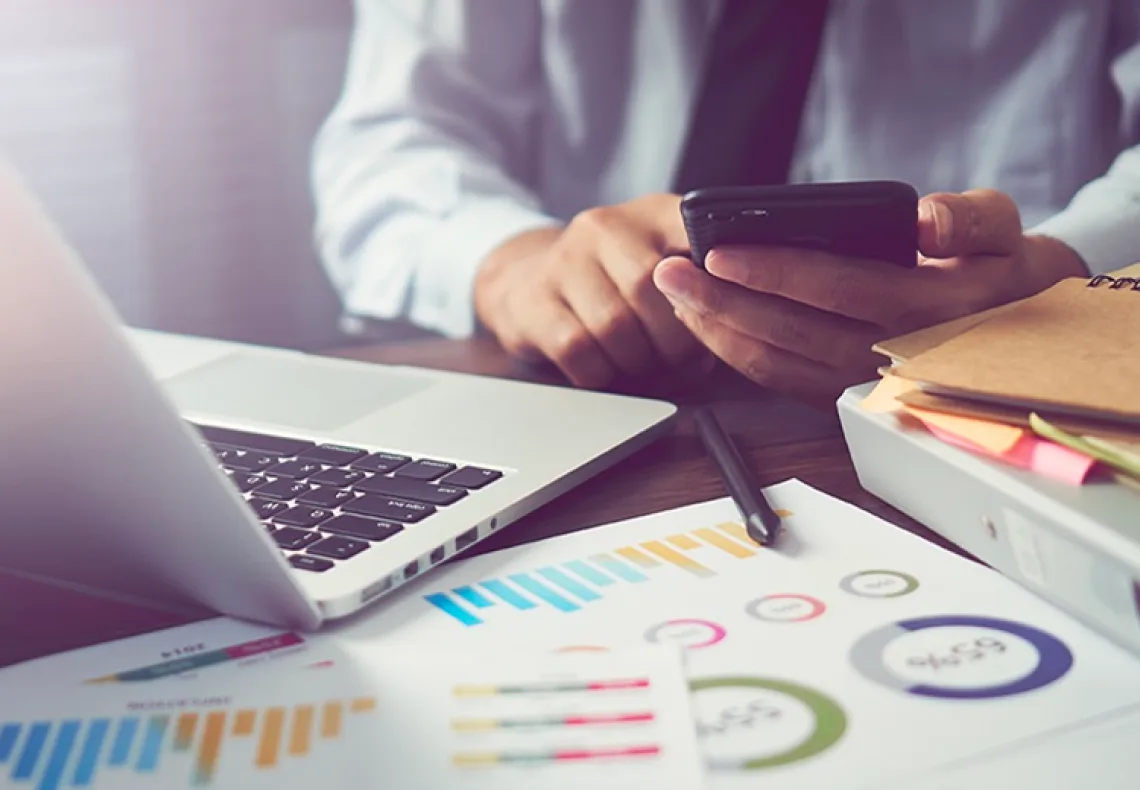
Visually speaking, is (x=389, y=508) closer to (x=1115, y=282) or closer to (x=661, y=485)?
(x=661, y=485)

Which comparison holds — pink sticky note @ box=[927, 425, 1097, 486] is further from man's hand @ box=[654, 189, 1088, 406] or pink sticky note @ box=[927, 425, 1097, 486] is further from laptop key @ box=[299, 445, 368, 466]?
laptop key @ box=[299, 445, 368, 466]

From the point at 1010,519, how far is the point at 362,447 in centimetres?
27

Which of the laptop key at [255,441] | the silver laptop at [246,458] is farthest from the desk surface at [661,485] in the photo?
the laptop key at [255,441]

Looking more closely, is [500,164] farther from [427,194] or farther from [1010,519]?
[1010,519]

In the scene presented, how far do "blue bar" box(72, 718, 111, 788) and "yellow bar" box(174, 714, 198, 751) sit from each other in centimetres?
2

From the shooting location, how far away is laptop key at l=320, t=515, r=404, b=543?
43 cm

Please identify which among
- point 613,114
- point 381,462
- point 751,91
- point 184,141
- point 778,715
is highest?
point 184,141

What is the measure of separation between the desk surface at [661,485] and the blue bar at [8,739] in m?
0.05

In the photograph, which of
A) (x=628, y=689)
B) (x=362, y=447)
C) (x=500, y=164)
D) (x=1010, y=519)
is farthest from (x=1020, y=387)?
(x=500, y=164)

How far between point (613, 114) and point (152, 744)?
95 cm

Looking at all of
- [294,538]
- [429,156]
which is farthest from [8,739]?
[429,156]

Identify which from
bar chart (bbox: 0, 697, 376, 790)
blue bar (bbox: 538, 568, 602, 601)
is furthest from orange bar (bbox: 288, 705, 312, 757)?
blue bar (bbox: 538, 568, 602, 601)

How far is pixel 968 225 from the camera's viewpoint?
0.55 m

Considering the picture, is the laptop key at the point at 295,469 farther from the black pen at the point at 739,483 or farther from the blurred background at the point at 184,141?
the blurred background at the point at 184,141
